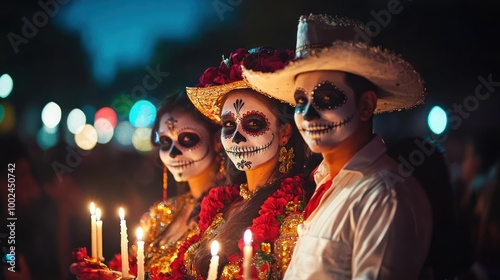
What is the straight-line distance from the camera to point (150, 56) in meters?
6.85

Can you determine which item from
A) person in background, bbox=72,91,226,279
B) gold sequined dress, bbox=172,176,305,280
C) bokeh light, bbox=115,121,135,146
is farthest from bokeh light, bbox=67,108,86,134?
gold sequined dress, bbox=172,176,305,280

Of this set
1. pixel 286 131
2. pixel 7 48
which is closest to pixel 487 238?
pixel 286 131

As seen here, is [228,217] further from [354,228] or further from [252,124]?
[354,228]

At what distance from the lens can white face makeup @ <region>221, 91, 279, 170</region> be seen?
12.2 ft

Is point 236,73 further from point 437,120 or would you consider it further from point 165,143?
point 437,120

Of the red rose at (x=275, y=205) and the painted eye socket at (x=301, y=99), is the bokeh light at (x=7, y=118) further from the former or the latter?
the painted eye socket at (x=301, y=99)

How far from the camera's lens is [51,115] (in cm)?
725

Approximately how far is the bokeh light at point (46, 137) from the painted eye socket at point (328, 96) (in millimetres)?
3886

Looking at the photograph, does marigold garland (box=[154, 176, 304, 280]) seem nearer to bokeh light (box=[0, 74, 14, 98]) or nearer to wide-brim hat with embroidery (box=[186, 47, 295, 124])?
wide-brim hat with embroidery (box=[186, 47, 295, 124])

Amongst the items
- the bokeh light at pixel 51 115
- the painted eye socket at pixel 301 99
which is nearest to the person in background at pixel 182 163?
the painted eye socket at pixel 301 99

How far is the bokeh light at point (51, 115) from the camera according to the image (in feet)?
22.5

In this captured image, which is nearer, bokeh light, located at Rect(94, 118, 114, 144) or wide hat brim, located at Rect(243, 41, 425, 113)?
wide hat brim, located at Rect(243, 41, 425, 113)

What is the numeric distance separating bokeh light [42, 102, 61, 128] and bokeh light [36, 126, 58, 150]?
6cm

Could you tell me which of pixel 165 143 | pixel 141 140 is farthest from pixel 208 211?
pixel 141 140
